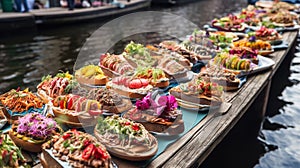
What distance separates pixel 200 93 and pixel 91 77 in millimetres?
1125

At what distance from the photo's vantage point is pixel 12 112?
2.53 m

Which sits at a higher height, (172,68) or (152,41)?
(172,68)

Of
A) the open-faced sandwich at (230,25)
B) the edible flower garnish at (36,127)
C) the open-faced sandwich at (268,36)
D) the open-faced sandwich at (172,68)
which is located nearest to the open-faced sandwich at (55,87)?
the edible flower garnish at (36,127)

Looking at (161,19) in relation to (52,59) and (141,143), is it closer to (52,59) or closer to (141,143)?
(52,59)

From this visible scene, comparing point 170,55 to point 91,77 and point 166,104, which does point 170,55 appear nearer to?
point 91,77

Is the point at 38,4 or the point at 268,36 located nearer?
the point at 268,36

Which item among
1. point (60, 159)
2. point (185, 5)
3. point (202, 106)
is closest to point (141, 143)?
point (60, 159)

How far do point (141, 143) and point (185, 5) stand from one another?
1623 cm

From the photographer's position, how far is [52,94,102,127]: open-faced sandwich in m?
2.47

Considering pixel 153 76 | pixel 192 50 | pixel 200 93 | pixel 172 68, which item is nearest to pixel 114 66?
pixel 153 76

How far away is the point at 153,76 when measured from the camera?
3309 millimetres

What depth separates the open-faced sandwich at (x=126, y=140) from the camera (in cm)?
219

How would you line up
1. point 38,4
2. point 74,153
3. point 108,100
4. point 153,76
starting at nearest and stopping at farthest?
point 74,153 → point 108,100 → point 153,76 → point 38,4

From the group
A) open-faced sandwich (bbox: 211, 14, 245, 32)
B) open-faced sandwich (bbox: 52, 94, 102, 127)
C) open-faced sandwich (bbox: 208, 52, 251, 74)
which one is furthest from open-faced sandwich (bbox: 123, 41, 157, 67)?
open-faced sandwich (bbox: 211, 14, 245, 32)
